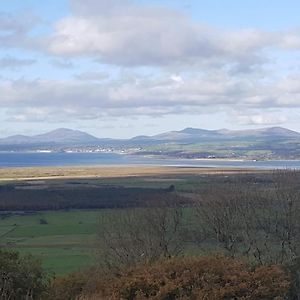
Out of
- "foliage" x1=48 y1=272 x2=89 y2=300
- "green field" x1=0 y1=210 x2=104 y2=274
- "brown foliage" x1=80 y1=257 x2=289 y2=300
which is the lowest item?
"green field" x1=0 y1=210 x2=104 y2=274

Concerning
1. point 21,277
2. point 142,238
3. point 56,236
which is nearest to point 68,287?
point 21,277

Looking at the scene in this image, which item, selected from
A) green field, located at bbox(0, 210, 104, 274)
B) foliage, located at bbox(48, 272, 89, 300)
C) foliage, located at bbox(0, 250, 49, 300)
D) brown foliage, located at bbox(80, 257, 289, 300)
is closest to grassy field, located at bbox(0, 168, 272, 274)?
green field, located at bbox(0, 210, 104, 274)

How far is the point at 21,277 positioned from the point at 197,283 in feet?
22.7

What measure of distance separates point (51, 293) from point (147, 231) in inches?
488

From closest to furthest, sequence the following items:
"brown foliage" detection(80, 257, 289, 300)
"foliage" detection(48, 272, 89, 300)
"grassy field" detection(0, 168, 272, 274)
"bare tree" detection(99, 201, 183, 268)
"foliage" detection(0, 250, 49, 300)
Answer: "brown foliage" detection(80, 257, 289, 300) < "foliage" detection(0, 250, 49, 300) < "foliage" detection(48, 272, 89, 300) < "bare tree" detection(99, 201, 183, 268) < "grassy field" detection(0, 168, 272, 274)

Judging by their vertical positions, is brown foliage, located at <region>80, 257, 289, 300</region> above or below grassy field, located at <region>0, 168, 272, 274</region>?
above

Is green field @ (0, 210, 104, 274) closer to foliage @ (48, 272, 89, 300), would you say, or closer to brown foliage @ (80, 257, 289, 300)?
foliage @ (48, 272, 89, 300)

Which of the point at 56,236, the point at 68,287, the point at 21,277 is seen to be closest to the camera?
the point at 21,277

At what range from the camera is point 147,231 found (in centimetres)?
3588

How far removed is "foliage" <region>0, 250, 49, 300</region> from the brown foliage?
2.36 meters

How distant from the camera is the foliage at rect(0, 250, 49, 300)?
22.2 meters

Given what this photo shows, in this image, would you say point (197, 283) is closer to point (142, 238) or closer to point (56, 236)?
point (142, 238)

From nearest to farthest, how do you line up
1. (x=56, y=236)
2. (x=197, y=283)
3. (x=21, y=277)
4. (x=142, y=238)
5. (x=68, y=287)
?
(x=197, y=283)
(x=21, y=277)
(x=68, y=287)
(x=142, y=238)
(x=56, y=236)

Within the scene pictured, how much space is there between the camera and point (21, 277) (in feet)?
76.8
